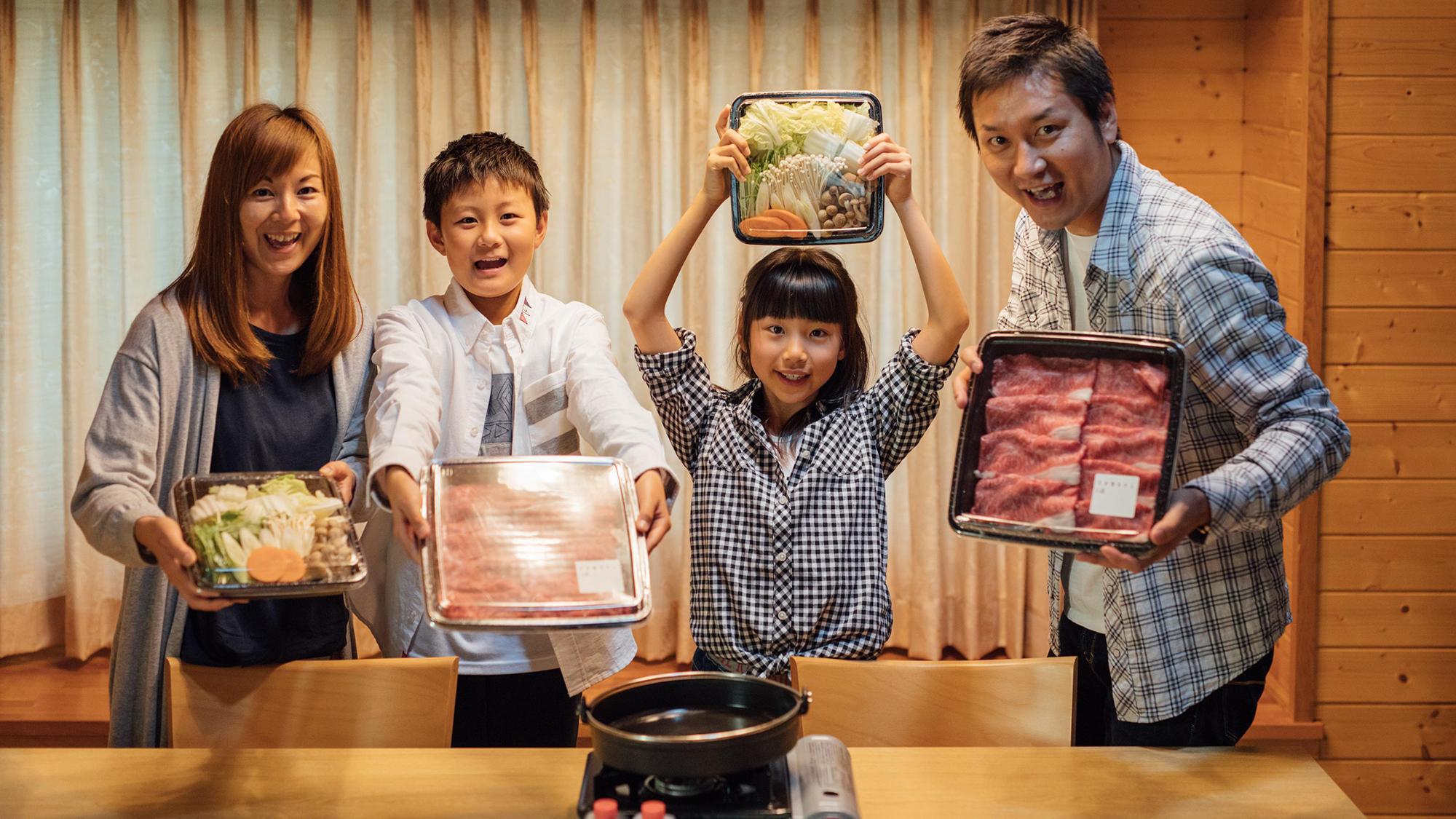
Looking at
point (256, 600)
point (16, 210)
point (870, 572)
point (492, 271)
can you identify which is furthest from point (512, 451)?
point (16, 210)

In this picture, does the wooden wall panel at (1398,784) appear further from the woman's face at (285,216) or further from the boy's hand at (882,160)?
the woman's face at (285,216)

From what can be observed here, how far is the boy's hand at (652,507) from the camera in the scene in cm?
182

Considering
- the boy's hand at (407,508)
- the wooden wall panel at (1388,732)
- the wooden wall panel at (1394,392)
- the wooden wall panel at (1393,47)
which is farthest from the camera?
the wooden wall panel at (1388,732)

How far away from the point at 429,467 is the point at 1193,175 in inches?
109

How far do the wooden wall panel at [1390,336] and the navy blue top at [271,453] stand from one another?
2.53 m

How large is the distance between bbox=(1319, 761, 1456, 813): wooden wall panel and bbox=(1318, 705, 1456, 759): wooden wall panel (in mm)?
25

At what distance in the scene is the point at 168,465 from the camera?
2068mm

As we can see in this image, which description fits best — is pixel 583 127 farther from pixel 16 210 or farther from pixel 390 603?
pixel 390 603

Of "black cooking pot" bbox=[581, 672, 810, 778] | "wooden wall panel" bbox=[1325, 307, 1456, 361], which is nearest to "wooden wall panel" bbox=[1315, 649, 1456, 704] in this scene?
"wooden wall panel" bbox=[1325, 307, 1456, 361]

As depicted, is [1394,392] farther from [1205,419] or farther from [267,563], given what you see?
[267,563]

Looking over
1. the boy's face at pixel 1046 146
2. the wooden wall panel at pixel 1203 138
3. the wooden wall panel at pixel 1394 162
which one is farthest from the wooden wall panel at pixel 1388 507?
the boy's face at pixel 1046 146

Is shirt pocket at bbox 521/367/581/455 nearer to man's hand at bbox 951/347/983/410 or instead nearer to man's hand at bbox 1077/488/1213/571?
man's hand at bbox 951/347/983/410

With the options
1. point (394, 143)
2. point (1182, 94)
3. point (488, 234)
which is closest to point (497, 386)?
point (488, 234)

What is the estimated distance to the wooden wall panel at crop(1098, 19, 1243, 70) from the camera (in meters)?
3.77
